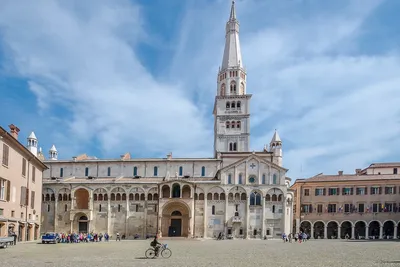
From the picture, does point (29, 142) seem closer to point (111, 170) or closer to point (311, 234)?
→ point (111, 170)

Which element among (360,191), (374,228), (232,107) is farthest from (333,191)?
(232,107)

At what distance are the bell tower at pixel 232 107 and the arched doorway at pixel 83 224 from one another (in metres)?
26.6

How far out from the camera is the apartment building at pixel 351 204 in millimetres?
73125

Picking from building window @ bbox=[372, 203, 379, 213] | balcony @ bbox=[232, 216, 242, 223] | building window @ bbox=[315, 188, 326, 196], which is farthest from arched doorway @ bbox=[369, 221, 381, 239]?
balcony @ bbox=[232, 216, 242, 223]

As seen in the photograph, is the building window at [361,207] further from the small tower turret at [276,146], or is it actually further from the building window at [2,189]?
the building window at [2,189]

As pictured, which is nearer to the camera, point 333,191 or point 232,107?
point 333,191

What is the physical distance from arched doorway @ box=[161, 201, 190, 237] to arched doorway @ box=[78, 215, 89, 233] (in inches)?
491

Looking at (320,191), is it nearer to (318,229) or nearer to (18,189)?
(318,229)

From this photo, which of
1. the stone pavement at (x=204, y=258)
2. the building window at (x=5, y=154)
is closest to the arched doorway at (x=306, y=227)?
the stone pavement at (x=204, y=258)

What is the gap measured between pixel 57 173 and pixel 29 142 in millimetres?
7857

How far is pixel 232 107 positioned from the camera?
8300 centimetres

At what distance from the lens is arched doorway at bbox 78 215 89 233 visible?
68750 mm

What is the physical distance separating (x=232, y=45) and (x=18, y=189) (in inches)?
2163

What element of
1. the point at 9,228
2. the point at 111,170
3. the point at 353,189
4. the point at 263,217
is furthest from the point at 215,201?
the point at 9,228
